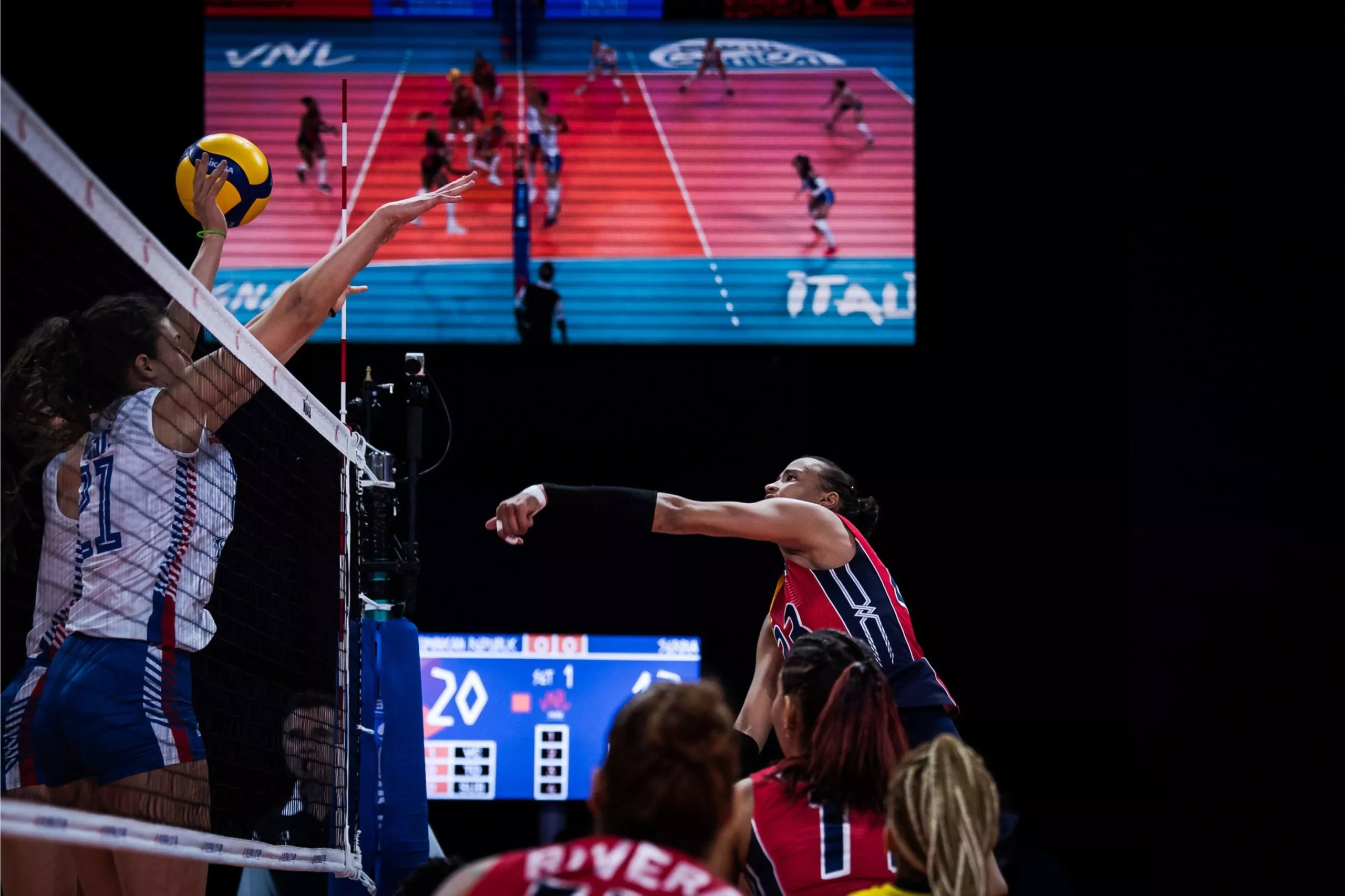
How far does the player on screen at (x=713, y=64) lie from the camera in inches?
299

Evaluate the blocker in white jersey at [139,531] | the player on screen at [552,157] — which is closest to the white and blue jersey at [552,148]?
the player on screen at [552,157]

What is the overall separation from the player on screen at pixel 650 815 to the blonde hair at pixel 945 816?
1.30ft

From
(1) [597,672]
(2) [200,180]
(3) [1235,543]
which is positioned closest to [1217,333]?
(3) [1235,543]

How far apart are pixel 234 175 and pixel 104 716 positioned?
1889 mm

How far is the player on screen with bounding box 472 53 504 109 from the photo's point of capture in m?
7.52

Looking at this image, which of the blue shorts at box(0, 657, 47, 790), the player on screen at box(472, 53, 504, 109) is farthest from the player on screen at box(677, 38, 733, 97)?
the blue shorts at box(0, 657, 47, 790)

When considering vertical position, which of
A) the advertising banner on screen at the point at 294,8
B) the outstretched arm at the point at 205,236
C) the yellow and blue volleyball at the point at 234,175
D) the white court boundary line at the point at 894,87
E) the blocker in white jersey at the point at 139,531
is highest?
the advertising banner on screen at the point at 294,8

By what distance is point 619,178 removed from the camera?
752 cm

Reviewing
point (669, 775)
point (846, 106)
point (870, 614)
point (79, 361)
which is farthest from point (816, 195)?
point (669, 775)

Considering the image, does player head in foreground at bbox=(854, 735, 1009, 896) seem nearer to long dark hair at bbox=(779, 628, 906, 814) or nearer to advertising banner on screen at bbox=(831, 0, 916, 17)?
long dark hair at bbox=(779, 628, 906, 814)

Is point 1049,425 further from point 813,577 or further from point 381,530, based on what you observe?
point 381,530

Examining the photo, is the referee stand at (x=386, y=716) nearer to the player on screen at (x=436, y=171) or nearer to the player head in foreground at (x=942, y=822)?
the player head in foreground at (x=942, y=822)

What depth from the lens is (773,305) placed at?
7367 mm

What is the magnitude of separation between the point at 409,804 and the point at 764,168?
173 inches
